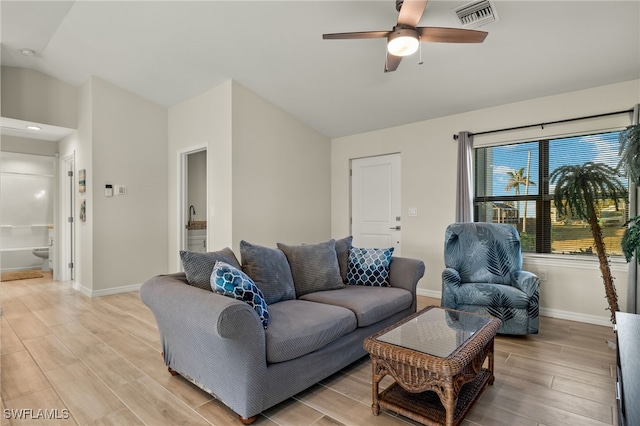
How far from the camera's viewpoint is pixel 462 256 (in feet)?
12.4

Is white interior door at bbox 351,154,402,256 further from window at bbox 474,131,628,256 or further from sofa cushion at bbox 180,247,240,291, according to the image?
sofa cushion at bbox 180,247,240,291

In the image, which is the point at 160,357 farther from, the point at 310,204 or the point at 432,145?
the point at 432,145

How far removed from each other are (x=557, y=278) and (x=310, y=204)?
3.41 m

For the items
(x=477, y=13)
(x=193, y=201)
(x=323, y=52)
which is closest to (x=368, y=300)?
(x=477, y=13)

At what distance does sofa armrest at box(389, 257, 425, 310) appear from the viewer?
3.27m

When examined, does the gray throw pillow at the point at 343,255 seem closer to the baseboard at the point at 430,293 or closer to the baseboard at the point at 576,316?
the baseboard at the point at 430,293

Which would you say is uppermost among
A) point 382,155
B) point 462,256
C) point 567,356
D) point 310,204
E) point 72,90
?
point 72,90

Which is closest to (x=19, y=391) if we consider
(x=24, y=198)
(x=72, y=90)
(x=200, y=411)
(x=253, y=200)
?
(x=200, y=411)

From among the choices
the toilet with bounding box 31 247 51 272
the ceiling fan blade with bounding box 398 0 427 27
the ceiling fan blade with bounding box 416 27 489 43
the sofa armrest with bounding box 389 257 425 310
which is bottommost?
the toilet with bounding box 31 247 51 272

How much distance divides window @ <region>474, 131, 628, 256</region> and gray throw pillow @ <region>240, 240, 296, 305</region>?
2.94 meters

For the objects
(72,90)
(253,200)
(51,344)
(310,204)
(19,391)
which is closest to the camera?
(19,391)

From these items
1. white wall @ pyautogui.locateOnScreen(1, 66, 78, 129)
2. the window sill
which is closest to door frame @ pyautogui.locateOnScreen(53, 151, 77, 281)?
white wall @ pyautogui.locateOnScreen(1, 66, 78, 129)

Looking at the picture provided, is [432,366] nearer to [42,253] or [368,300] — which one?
[368,300]

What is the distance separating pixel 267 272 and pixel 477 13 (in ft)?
8.75
